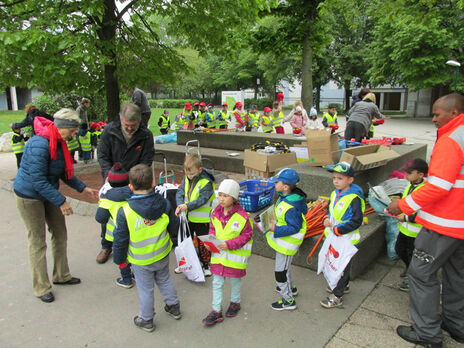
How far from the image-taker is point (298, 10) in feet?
45.3

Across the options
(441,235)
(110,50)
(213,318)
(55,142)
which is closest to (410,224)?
(441,235)

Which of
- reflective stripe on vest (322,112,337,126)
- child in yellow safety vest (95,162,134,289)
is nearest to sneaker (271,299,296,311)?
child in yellow safety vest (95,162,134,289)

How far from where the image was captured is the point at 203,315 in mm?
3604

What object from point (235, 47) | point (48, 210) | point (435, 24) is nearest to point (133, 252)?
point (48, 210)

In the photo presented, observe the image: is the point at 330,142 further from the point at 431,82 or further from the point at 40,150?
the point at 431,82

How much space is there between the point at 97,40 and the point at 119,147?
12.9 feet

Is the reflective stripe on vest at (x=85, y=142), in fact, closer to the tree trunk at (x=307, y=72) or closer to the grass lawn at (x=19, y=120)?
the tree trunk at (x=307, y=72)

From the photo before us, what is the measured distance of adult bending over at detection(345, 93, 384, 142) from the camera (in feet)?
25.1

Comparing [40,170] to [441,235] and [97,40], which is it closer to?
→ [441,235]

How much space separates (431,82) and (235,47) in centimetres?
2218

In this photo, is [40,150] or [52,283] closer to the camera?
[40,150]

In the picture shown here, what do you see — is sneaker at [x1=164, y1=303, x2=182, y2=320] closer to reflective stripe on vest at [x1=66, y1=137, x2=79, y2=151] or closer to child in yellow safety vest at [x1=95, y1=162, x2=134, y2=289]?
child in yellow safety vest at [x1=95, y1=162, x2=134, y2=289]

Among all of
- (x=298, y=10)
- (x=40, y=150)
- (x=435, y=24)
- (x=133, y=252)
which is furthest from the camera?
(x=435, y=24)

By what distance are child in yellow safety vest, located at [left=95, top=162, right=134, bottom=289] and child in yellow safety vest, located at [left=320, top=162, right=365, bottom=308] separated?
2.23 metres
